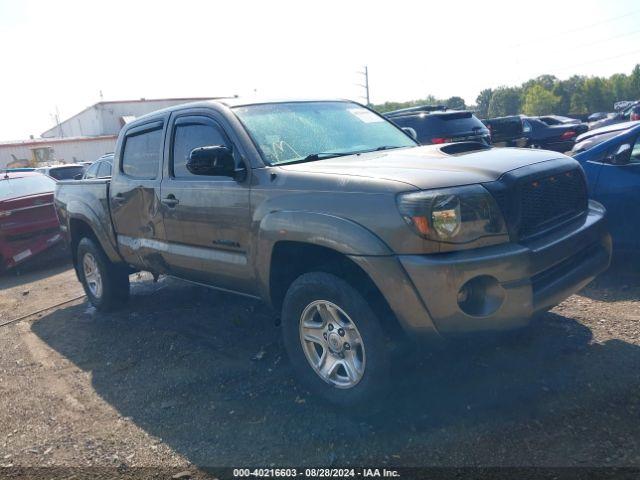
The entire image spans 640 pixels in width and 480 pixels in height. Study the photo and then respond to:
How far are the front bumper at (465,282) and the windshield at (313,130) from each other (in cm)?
137

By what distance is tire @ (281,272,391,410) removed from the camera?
10.5 ft

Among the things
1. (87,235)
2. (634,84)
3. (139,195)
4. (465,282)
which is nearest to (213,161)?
(139,195)

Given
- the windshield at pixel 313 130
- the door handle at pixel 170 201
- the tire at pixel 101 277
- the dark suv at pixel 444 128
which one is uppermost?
the windshield at pixel 313 130

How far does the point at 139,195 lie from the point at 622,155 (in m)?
4.50

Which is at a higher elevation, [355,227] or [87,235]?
[355,227]

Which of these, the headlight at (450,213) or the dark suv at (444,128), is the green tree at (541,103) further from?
the headlight at (450,213)

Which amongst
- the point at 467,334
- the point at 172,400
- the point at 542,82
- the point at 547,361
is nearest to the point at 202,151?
the point at 172,400

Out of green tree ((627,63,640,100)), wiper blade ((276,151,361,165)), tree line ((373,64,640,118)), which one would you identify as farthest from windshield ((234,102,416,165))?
green tree ((627,63,640,100))

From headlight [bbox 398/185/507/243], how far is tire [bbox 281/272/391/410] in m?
0.59


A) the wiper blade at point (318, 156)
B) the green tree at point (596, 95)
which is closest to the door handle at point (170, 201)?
the wiper blade at point (318, 156)

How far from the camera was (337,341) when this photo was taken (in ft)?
11.4

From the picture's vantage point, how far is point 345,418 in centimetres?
348

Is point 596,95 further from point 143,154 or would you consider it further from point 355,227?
point 355,227

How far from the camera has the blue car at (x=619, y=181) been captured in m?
5.15
